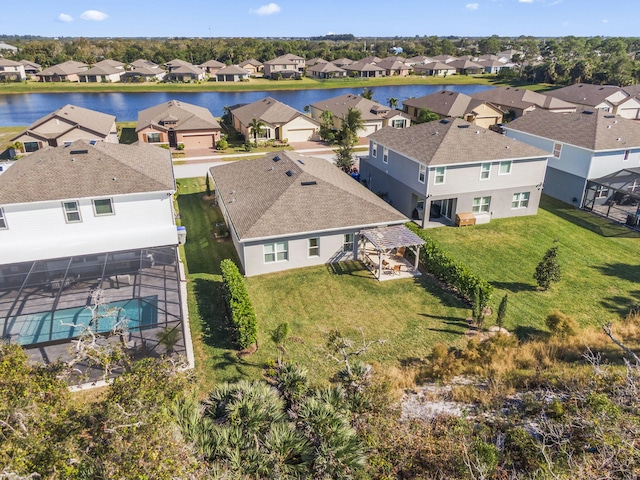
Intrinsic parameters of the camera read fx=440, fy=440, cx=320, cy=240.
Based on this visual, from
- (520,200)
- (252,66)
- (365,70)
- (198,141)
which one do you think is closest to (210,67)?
(252,66)

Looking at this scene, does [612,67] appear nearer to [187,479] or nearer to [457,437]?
[457,437]

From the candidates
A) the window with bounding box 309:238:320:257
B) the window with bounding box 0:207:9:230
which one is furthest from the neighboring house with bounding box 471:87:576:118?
the window with bounding box 0:207:9:230

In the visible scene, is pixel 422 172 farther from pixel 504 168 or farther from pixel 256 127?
pixel 256 127

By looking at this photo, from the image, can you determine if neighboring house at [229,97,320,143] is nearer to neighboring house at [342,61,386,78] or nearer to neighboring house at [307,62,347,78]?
neighboring house at [307,62,347,78]

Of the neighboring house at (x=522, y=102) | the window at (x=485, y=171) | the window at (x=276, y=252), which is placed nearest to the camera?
the window at (x=276, y=252)

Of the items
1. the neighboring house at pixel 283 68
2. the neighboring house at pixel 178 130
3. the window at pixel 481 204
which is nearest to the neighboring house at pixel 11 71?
the neighboring house at pixel 283 68

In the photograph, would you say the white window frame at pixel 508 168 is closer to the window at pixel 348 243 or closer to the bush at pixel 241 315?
the window at pixel 348 243
